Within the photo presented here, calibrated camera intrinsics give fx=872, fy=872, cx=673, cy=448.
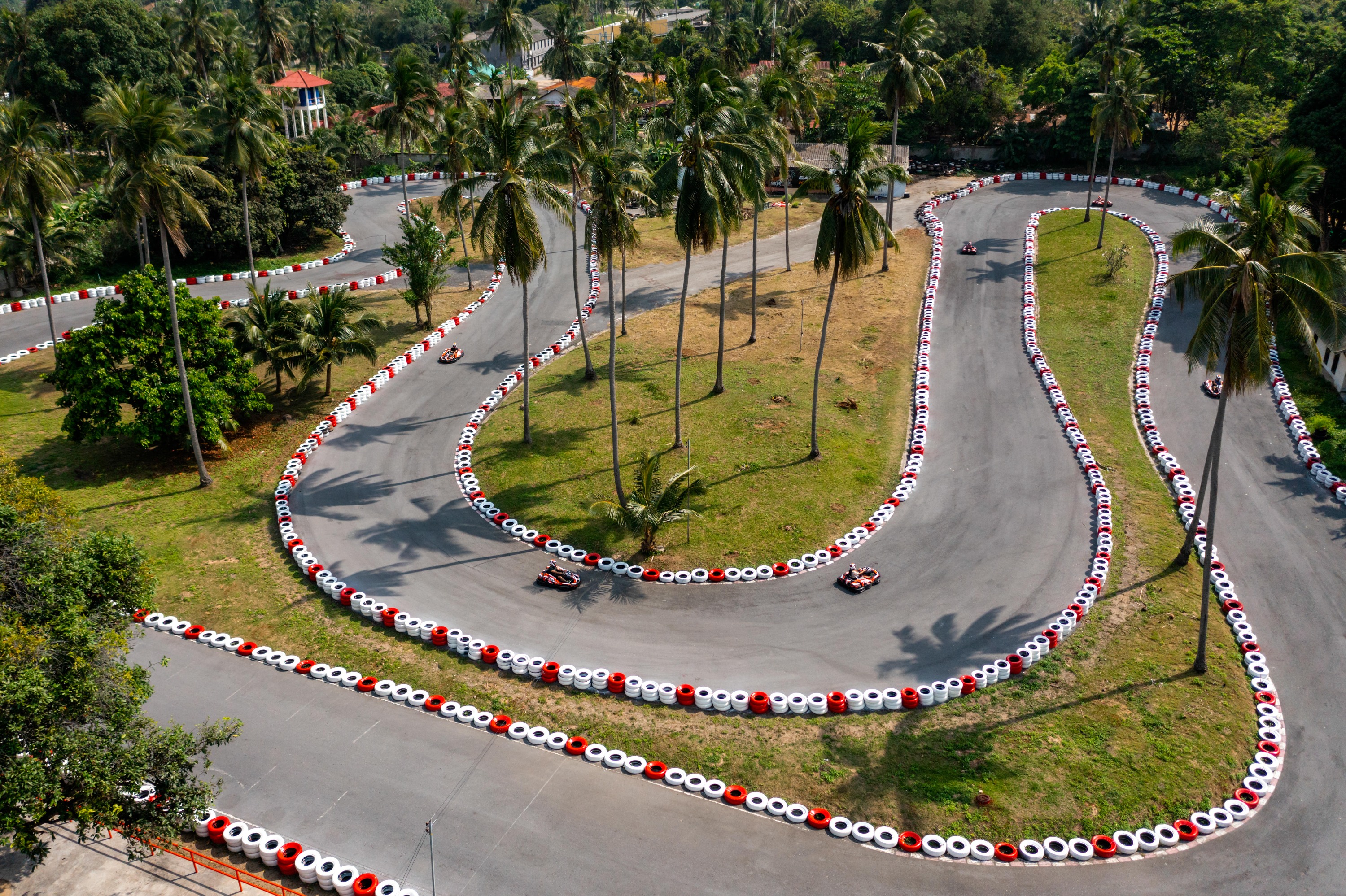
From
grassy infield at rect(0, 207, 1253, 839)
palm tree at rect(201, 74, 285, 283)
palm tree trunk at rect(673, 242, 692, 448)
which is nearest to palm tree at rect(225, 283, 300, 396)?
grassy infield at rect(0, 207, 1253, 839)

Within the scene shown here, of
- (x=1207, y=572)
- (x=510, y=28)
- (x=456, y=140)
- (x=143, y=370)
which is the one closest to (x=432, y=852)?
(x=1207, y=572)

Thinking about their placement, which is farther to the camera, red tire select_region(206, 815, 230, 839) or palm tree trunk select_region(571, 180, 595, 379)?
palm tree trunk select_region(571, 180, 595, 379)

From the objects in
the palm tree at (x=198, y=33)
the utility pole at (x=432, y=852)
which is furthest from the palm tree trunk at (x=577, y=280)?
the palm tree at (x=198, y=33)

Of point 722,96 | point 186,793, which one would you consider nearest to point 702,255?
point 722,96

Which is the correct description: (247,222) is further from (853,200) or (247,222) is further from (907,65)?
(907,65)

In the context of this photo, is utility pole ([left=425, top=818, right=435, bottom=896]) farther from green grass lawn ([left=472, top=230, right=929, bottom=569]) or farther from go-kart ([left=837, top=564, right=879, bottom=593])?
go-kart ([left=837, top=564, right=879, bottom=593])
